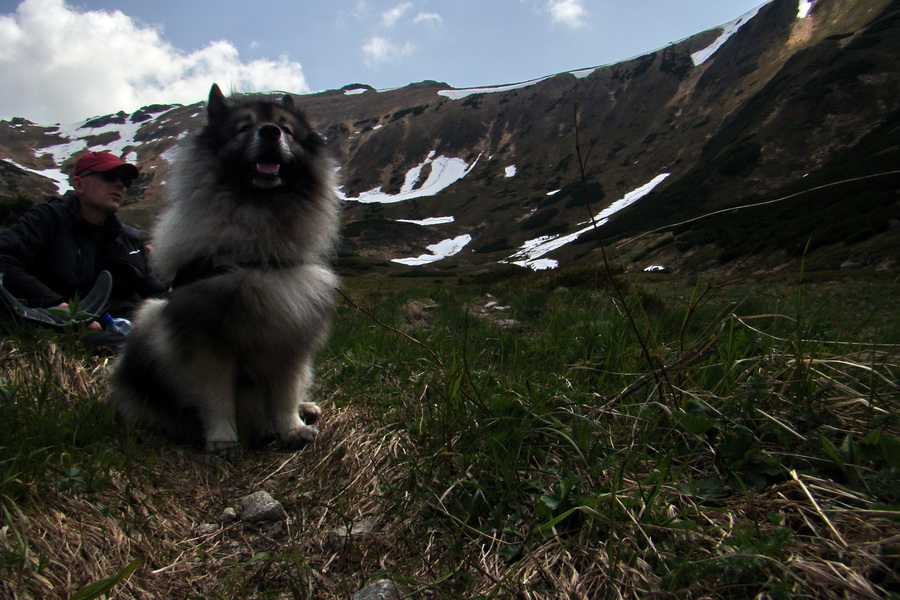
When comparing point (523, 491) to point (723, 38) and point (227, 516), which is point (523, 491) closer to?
point (227, 516)

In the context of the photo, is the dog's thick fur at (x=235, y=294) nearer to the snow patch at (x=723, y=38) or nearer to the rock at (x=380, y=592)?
the rock at (x=380, y=592)

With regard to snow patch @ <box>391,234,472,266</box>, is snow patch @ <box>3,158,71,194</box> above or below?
above

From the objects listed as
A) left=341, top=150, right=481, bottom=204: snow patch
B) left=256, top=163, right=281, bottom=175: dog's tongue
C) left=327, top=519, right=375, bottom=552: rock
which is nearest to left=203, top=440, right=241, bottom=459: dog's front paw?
left=327, top=519, right=375, bottom=552: rock

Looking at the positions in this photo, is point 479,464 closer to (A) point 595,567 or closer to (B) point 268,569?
(A) point 595,567

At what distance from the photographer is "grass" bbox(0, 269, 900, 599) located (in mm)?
1434

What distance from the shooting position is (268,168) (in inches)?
129

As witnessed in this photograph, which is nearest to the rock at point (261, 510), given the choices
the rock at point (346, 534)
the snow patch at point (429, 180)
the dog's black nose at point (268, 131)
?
the rock at point (346, 534)

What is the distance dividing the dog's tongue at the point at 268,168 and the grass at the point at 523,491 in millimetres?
1748

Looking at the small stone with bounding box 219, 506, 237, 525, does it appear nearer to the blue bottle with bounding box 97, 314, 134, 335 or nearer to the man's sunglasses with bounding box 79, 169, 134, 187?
the blue bottle with bounding box 97, 314, 134, 335

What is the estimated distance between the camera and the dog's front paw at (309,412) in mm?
3465

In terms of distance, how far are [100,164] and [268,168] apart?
273cm

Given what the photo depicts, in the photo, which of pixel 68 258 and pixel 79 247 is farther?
pixel 79 247

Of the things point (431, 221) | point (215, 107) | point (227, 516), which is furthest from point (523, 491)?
point (431, 221)

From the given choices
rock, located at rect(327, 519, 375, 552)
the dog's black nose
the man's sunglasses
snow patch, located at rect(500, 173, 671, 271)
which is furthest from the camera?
snow patch, located at rect(500, 173, 671, 271)
